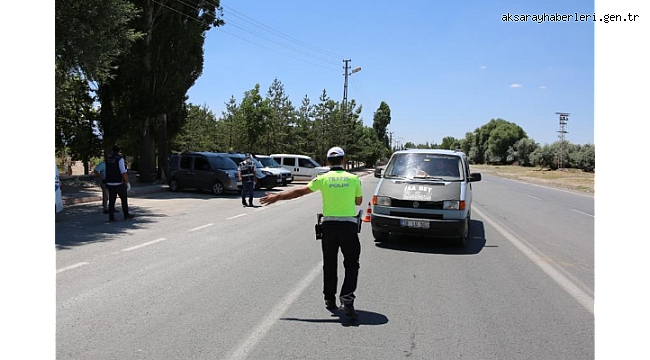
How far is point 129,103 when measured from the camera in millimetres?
24688

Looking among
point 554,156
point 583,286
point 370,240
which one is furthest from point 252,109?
point 554,156

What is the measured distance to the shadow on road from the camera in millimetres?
8766

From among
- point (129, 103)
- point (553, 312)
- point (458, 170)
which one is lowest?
point (553, 312)

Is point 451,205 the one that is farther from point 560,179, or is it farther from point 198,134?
point 560,179

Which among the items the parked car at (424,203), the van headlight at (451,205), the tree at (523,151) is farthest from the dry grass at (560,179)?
the tree at (523,151)

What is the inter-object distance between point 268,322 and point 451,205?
15.7 ft

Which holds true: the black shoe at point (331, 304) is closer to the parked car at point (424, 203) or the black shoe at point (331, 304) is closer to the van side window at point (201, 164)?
the parked car at point (424, 203)

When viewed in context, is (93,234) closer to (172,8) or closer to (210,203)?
(210,203)

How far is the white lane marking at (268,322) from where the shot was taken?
410 centimetres

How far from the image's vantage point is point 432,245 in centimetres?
934

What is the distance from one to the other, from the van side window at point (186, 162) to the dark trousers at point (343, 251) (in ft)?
58.3

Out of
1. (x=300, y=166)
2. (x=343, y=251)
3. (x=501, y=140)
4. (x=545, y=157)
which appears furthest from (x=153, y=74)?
(x=501, y=140)

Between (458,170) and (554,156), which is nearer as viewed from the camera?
(458,170)
